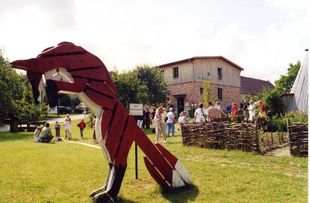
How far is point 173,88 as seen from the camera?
42281 mm

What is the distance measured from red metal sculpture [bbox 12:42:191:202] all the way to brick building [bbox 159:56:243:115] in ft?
106

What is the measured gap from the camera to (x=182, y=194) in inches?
312

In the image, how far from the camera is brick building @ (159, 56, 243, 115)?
40344mm

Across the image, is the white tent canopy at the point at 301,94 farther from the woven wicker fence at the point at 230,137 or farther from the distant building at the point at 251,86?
the distant building at the point at 251,86

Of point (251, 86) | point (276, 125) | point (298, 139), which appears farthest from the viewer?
point (251, 86)

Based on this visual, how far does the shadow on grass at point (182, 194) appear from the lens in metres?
7.56

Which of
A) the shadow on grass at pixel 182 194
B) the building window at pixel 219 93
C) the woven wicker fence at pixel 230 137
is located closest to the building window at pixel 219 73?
the building window at pixel 219 93

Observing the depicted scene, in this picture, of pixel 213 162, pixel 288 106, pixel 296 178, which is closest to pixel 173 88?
pixel 288 106

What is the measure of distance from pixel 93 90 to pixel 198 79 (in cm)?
3382

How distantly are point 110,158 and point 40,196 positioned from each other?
75.9 inches

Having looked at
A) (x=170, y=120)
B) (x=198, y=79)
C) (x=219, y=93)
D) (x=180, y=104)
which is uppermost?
(x=198, y=79)

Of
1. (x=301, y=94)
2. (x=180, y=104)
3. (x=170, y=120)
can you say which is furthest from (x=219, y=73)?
(x=170, y=120)

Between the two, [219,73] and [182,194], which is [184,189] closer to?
[182,194]

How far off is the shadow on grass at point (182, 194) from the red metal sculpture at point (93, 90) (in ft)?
3.73
